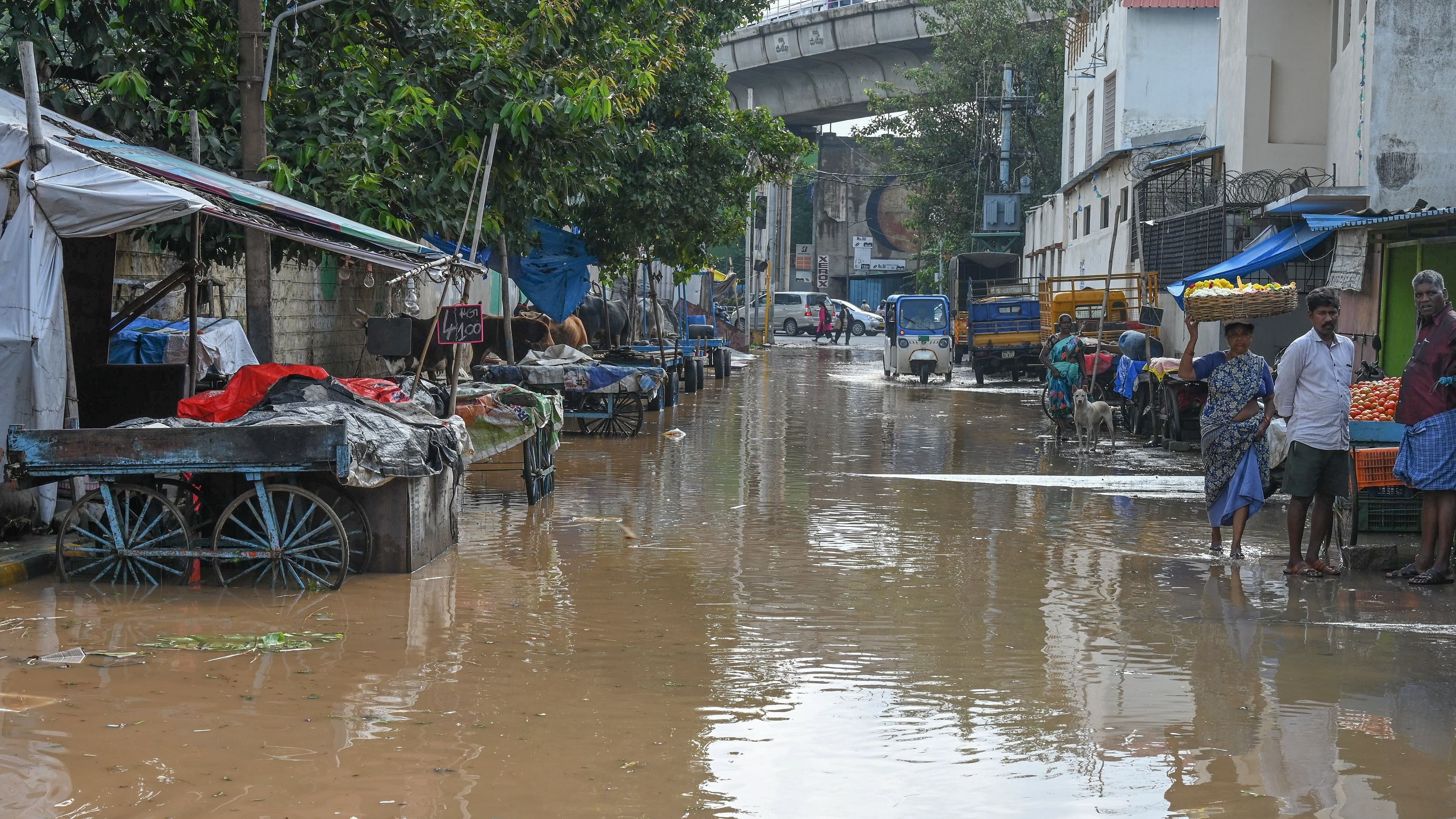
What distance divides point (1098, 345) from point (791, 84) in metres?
30.1

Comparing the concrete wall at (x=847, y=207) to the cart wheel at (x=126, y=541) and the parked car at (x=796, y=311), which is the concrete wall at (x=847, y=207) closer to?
the parked car at (x=796, y=311)

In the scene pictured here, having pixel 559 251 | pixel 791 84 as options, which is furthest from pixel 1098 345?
pixel 791 84

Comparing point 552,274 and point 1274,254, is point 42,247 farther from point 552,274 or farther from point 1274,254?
point 1274,254

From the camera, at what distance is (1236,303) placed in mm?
11711

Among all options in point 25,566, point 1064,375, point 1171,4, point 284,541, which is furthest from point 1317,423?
point 1171,4


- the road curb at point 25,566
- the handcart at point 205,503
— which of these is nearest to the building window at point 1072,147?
the handcart at point 205,503

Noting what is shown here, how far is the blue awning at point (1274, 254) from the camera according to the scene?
15945mm

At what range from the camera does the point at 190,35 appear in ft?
38.3

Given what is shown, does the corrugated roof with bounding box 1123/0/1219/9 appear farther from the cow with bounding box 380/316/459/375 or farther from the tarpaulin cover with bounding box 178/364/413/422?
the tarpaulin cover with bounding box 178/364/413/422

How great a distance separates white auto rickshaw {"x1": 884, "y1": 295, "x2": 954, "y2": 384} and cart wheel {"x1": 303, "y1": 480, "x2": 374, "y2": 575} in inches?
928

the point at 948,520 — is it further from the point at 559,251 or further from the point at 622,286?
the point at 622,286

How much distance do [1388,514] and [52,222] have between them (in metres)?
8.88

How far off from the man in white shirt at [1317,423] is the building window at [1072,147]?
3266 cm

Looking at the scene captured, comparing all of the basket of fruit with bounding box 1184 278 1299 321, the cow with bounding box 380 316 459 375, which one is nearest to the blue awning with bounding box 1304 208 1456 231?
the basket of fruit with bounding box 1184 278 1299 321
